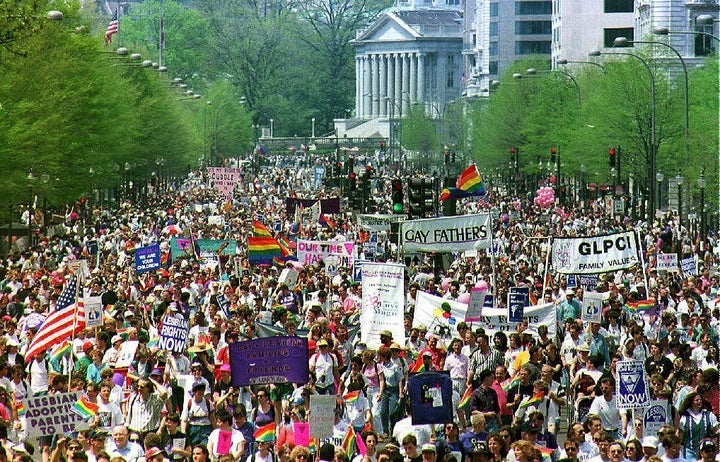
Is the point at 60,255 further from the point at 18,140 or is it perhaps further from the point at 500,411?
the point at 500,411

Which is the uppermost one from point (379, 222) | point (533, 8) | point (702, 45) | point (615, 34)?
point (533, 8)

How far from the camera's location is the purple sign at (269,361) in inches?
707

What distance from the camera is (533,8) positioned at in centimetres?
15875

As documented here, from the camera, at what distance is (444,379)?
57.8 ft

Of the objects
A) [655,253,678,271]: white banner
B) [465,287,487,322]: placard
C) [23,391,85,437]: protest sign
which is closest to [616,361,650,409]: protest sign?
[23,391,85,437]: protest sign

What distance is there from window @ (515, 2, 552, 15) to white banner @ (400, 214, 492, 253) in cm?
12971

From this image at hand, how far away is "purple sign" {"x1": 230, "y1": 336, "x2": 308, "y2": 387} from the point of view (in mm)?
17953

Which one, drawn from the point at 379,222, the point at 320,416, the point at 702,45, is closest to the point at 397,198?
the point at 379,222

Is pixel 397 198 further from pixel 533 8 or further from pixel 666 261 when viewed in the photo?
pixel 533 8

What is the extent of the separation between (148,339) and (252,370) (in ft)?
15.2

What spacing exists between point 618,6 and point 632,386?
105119mm

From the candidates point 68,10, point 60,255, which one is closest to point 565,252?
point 60,255

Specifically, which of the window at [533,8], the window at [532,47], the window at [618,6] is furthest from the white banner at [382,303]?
the window at [533,8]

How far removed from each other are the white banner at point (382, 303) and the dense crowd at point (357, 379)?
21 centimetres
